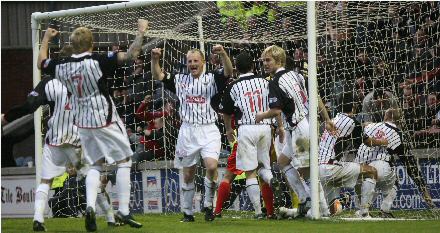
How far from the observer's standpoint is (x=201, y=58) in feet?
36.3

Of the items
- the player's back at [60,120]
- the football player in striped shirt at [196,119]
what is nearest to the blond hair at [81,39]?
the player's back at [60,120]

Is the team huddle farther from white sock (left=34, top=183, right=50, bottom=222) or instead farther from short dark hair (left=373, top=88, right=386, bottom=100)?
short dark hair (left=373, top=88, right=386, bottom=100)

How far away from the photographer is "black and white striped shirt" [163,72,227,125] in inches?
436

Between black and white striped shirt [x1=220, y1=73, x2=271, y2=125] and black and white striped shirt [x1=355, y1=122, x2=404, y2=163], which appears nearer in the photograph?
black and white striped shirt [x1=220, y1=73, x2=271, y2=125]

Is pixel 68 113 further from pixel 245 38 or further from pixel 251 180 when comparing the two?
pixel 245 38

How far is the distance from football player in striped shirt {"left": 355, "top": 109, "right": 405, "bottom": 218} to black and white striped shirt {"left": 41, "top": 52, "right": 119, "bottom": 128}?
373cm

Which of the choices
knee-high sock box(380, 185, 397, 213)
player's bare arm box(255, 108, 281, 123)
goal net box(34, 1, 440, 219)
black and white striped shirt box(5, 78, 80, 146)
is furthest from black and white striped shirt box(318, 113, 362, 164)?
black and white striped shirt box(5, 78, 80, 146)

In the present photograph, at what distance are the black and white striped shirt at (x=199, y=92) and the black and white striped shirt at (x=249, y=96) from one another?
14 centimetres

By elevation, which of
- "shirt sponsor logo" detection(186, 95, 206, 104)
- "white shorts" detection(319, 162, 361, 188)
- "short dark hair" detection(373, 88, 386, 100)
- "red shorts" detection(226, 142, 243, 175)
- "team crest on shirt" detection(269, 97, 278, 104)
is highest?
"short dark hair" detection(373, 88, 386, 100)

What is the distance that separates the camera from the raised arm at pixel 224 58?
1045 centimetres

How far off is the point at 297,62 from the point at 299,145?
10.7ft

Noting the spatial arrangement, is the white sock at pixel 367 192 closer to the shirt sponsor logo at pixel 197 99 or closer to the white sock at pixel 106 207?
the shirt sponsor logo at pixel 197 99

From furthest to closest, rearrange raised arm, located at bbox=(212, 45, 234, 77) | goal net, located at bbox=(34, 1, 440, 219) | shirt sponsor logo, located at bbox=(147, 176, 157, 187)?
shirt sponsor logo, located at bbox=(147, 176, 157, 187) < goal net, located at bbox=(34, 1, 440, 219) < raised arm, located at bbox=(212, 45, 234, 77)

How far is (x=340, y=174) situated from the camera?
11.9 metres
